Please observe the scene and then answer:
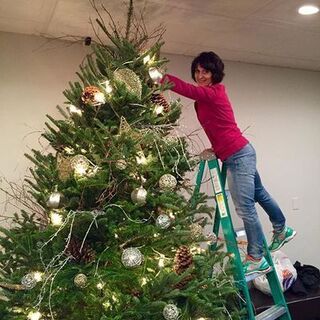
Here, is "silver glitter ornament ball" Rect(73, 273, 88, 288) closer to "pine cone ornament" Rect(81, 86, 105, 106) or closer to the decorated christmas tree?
the decorated christmas tree

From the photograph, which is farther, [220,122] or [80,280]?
[220,122]

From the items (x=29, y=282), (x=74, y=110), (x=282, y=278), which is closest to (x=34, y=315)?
(x=29, y=282)

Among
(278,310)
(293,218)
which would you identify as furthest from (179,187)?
(293,218)

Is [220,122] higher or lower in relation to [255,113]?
lower

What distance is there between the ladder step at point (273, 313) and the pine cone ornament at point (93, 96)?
1.30m

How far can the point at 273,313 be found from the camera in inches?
80.4

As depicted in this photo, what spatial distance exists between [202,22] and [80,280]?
1664 mm

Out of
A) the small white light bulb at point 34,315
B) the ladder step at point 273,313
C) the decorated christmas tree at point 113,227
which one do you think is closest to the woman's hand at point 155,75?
the decorated christmas tree at point 113,227

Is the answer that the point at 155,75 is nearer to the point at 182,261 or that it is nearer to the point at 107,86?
the point at 107,86

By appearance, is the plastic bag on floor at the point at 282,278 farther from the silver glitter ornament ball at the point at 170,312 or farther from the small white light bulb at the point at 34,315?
the small white light bulb at the point at 34,315

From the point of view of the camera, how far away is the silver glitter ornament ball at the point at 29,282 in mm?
1304

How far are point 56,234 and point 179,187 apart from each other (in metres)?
0.53

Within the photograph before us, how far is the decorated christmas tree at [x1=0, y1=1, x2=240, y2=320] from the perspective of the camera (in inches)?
51.7

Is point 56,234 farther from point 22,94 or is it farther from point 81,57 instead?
point 81,57
